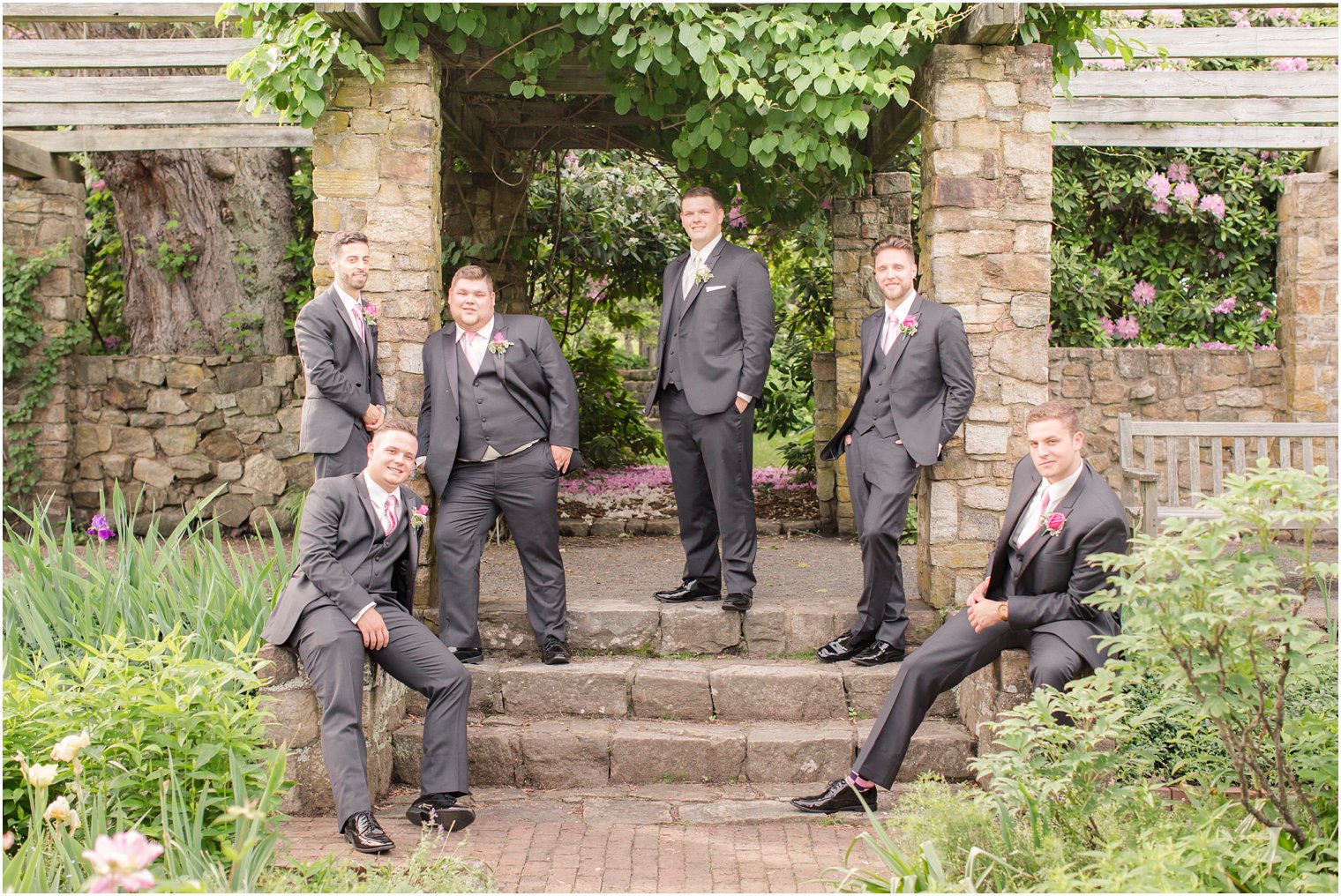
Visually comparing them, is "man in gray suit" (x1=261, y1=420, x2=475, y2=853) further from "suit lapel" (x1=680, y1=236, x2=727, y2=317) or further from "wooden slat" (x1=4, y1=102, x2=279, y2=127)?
"wooden slat" (x1=4, y1=102, x2=279, y2=127)

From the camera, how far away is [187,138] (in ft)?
25.8

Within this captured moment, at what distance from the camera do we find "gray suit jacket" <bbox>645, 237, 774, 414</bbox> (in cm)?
497

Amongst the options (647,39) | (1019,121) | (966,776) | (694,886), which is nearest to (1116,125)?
(1019,121)

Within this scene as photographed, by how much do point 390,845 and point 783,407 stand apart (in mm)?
6991

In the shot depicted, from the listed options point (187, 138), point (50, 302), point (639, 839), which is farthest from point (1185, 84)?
point (50, 302)

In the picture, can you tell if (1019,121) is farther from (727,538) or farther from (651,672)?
(651,672)

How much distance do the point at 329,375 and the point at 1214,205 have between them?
720 centimetres

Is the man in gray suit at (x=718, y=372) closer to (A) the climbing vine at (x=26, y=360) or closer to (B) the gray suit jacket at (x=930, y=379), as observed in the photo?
(B) the gray suit jacket at (x=930, y=379)

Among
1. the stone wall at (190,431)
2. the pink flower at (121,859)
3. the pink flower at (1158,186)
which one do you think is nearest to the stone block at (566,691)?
the pink flower at (121,859)

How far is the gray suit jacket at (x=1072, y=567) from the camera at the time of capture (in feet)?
12.3

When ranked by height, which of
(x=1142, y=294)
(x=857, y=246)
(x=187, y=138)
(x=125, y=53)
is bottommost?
(x=1142, y=294)

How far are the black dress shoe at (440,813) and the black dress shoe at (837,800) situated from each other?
3.87 ft

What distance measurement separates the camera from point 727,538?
16.6ft

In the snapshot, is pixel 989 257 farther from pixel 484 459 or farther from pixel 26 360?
pixel 26 360
